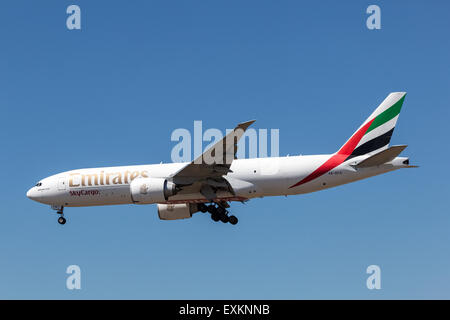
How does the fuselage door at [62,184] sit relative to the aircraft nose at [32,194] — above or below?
above

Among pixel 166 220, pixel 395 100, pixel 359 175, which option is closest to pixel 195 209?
pixel 166 220

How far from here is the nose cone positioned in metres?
40.8

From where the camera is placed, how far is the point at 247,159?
37.2m

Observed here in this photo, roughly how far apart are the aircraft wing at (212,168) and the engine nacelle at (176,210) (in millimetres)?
3114

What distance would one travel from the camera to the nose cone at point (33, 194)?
4075 cm

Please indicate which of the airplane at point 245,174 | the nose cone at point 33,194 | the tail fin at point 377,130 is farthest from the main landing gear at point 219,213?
the nose cone at point 33,194

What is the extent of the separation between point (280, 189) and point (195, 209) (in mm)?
6012

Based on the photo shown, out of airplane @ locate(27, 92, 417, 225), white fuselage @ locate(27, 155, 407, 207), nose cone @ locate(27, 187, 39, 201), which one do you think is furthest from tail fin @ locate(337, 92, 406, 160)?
nose cone @ locate(27, 187, 39, 201)

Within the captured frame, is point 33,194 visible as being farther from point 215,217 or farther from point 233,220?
point 233,220

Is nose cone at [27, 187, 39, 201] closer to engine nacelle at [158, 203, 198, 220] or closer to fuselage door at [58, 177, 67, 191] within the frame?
fuselage door at [58, 177, 67, 191]

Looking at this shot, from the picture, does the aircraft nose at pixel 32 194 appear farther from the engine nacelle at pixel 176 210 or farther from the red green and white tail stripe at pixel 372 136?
the red green and white tail stripe at pixel 372 136

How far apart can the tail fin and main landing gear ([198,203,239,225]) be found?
7.00 m
